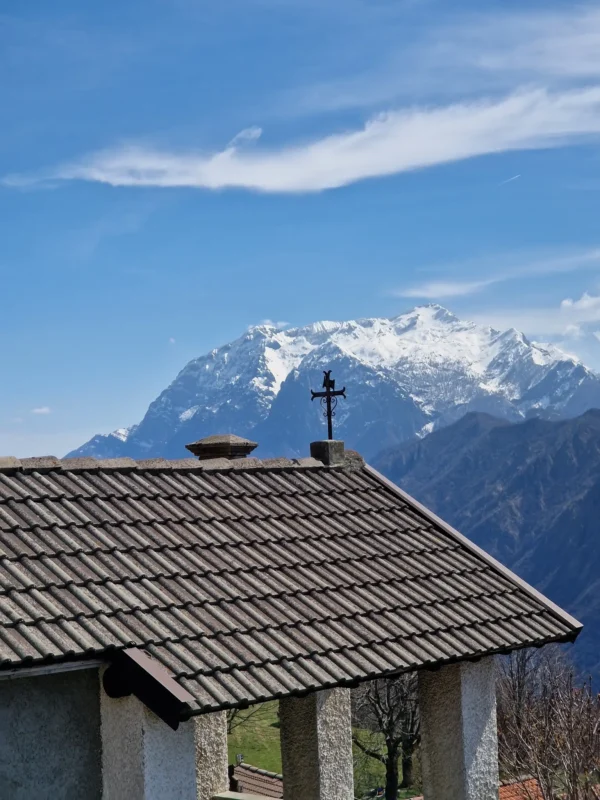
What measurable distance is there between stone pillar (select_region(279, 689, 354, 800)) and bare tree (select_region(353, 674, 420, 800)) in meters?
37.1

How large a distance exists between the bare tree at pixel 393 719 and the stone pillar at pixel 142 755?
39.2m

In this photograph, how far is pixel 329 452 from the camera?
12.1 meters

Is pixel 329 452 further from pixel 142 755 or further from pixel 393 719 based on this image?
pixel 393 719

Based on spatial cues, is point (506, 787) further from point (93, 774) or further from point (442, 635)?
point (93, 774)

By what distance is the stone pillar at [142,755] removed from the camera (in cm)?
754

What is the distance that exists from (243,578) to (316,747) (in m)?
1.56

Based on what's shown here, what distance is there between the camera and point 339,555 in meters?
10.1

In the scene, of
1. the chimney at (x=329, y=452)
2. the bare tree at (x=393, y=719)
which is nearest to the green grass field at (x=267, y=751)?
the bare tree at (x=393, y=719)

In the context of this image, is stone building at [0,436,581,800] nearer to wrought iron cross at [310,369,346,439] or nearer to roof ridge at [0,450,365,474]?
roof ridge at [0,450,365,474]

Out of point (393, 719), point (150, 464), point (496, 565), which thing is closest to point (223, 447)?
point (150, 464)

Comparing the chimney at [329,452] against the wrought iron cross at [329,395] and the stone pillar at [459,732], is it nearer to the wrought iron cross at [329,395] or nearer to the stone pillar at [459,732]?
the wrought iron cross at [329,395]

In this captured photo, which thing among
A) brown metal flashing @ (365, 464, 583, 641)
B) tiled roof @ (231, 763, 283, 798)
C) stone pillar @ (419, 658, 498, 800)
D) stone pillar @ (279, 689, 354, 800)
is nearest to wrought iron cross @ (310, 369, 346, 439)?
brown metal flashing @ (365, 464, 583, 641)

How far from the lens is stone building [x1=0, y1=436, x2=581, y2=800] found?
24.7ft

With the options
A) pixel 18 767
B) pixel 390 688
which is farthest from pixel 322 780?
pixel 390 688
